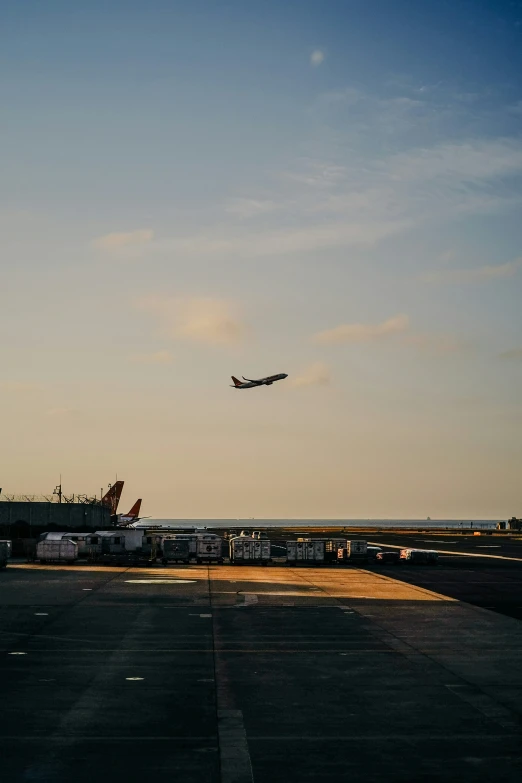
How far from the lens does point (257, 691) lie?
2472 centimetres

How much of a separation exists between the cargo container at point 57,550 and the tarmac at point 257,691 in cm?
3756

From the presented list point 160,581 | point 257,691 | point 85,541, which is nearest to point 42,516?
point 85,541

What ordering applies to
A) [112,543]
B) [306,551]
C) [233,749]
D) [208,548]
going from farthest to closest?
1. [112,543]
2. [306,551]
3. [208,548]
4. [233,749]

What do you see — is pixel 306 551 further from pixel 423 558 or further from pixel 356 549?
pixel 423 558

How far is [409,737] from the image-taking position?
19.7 metres

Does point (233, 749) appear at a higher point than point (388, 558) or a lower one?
lower

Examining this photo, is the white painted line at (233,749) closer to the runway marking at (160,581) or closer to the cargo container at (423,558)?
the runway marking at (160,581)

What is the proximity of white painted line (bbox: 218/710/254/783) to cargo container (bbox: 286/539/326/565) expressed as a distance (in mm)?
71120

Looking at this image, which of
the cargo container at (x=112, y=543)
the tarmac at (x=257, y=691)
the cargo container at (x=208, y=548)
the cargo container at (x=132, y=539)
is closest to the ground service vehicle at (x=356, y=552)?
the cargo container at (x=208, y=548)

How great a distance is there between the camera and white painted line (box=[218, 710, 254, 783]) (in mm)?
16594

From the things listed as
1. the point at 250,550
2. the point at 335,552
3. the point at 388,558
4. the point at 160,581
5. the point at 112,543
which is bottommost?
the point at 160,581

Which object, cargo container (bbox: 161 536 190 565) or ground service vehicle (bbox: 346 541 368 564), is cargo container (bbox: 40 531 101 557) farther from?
ground service vehicle (bbox: 346 541 368 564)

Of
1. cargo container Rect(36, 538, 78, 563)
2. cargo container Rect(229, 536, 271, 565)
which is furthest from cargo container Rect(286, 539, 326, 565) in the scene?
cargo container Rect(36, 538, 78, 563)

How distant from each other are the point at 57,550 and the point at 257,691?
65735 millimetres
